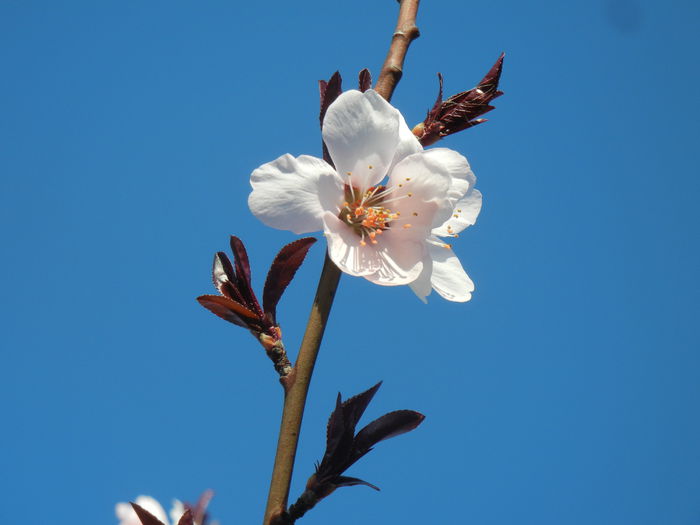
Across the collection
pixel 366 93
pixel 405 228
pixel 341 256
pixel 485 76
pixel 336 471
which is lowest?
pixel 336 471

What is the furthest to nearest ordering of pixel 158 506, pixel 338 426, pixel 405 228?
pixel 158 506
pixel 405 228
pixel 338 426

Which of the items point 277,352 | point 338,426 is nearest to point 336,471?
point 338,426

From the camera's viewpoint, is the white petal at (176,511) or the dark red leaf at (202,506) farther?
the white petal at (176,511)

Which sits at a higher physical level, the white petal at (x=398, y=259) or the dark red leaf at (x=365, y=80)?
the dark red leaf at (x=365, y=80)

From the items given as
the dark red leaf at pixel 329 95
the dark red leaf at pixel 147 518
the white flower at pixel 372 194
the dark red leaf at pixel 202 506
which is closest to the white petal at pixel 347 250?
the white flower at pixel 372 194

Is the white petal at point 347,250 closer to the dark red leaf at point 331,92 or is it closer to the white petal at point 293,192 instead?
the white petal at point 293,192

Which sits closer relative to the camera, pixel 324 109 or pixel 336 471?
pixel 336 471

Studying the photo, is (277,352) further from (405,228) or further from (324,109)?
(324,109)
